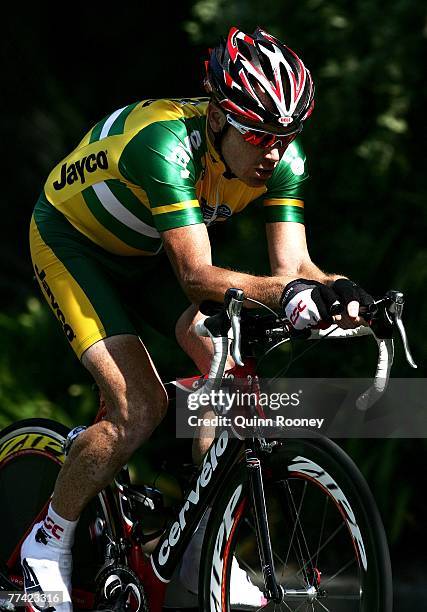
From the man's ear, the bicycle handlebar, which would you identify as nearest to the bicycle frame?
the bicycle handlebar

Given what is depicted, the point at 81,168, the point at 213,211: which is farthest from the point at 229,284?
the point at 81,168

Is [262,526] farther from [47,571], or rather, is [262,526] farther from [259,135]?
[259,135]

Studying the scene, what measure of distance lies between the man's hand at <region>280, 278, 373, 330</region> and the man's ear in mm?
863

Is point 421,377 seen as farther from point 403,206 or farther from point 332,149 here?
point 332,149

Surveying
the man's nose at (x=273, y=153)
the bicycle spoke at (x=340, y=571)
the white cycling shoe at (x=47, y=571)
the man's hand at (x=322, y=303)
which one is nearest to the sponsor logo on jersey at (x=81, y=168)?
the man's nose at (x=273, y=153)

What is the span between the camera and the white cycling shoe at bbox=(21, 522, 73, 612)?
4.05 metres

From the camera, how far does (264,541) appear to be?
3.65 m

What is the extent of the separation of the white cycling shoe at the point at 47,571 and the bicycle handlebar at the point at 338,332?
0.96m

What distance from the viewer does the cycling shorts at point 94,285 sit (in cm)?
403

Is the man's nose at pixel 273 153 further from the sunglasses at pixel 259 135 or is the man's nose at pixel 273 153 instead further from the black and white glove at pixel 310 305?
the black and white glove at pixel 310 305

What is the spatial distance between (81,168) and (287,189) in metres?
0.74

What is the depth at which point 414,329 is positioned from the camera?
20.4ft

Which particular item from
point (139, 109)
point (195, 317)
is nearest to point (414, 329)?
point (195, 317)

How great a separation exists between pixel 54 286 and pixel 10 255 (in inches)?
214
